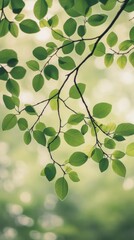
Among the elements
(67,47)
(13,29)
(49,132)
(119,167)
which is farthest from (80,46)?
(119,167)

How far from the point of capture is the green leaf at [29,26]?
5.83 feet

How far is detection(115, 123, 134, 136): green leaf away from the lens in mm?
1797

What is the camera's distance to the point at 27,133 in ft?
6.26

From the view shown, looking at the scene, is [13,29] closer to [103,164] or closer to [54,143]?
[54,143]

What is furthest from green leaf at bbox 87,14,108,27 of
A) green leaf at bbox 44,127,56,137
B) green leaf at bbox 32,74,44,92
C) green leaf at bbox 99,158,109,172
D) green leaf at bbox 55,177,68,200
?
green leaf at bbox 55,177,68,200

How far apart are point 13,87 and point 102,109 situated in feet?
1.74

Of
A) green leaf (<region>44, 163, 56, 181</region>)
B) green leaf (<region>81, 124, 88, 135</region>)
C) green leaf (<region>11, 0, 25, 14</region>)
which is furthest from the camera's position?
green leaf (<region>81, 124, 88, 135</region>)

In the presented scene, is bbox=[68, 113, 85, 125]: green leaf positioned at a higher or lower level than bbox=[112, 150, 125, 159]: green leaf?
higher

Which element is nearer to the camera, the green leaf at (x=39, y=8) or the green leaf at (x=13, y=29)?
the green leaf at (x=39, y=8)

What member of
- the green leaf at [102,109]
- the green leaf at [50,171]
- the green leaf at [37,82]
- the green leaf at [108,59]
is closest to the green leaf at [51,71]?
the green leaf at [37,82]

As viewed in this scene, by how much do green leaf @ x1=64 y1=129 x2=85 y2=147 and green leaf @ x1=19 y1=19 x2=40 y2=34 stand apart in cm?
61

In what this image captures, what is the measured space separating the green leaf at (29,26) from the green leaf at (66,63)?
0.72ft

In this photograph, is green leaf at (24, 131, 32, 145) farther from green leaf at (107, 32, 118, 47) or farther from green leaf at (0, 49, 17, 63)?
green leaf at (107, 32, 118, 47)

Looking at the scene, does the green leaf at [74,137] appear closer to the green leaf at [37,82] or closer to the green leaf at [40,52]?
the green leaf at [37,82]
